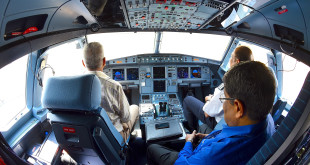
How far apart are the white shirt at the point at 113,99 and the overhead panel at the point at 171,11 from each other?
1.00 meters

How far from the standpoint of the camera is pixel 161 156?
1.49 m

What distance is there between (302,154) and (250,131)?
0.24 metres

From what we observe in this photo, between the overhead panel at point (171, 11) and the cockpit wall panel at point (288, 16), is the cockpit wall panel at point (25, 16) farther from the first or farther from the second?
the cockpit wall panel at point (288, 16)

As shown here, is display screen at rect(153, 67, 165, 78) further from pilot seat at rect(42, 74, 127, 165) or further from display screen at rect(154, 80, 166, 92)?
pilot seat at rect(42, 74, 127, 165)

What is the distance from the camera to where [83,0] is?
180 centimetres

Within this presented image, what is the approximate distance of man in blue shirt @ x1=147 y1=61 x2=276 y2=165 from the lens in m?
0.81

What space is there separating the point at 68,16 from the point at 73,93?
152 cm

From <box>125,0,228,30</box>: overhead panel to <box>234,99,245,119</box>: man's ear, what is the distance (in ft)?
4.76

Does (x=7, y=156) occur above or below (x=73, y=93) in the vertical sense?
below

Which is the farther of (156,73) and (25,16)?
(156,73)

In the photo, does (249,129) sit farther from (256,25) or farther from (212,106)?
(256,25)

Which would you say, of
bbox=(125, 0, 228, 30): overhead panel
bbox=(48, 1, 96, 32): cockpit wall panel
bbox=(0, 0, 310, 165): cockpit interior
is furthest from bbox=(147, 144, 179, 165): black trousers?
bbox=(48, 1, 96, 32): cockpit wall panel

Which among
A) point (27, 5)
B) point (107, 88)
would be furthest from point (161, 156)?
point (27, 5)

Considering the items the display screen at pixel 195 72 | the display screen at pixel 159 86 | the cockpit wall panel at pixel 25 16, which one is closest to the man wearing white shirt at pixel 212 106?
the display screen at pixel 159 86
